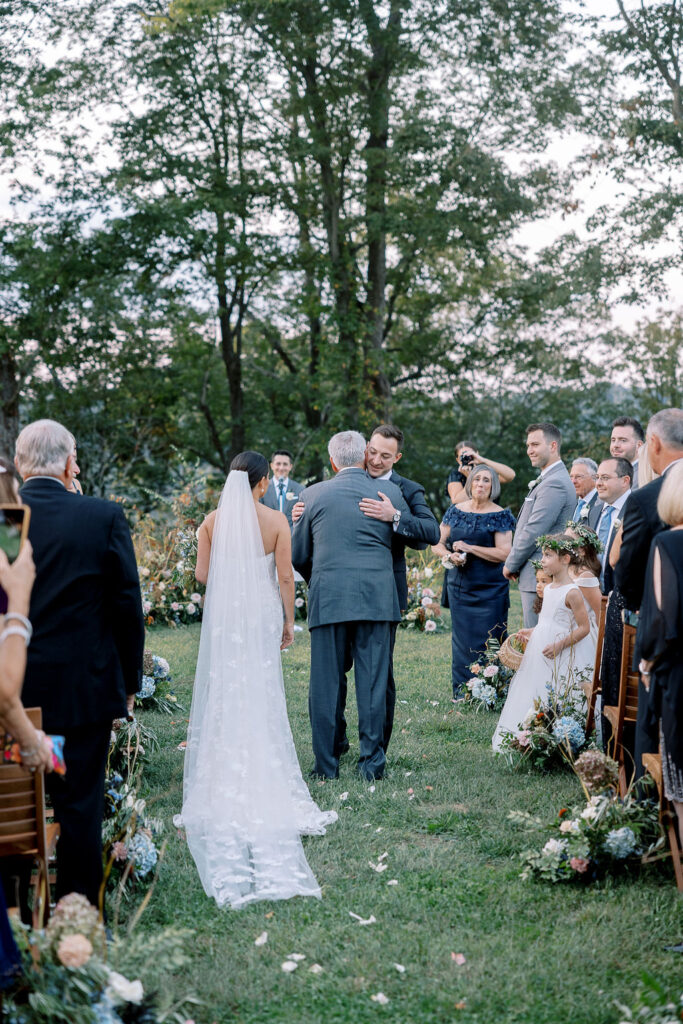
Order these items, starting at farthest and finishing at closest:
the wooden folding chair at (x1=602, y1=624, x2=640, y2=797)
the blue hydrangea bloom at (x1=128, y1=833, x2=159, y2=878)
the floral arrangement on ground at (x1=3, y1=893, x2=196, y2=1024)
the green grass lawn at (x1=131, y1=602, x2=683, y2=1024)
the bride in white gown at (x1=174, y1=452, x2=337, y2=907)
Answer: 1. the bride in white gown at (x1=174, y1=452, x2=337, y2=907)
2. the wooden folding chair at (x1=602, y1=624, x2=640, y2=797)
3. the blue hydrangea bloom at (x1=128, y1=833, x2=159, y2=878)
4. the green grass lawn at (x1=131, y1=602, x2=683, y2=1024)
5. the floral arrangement on ground at (x1=3, y1=893, x2=196, y2=1024)

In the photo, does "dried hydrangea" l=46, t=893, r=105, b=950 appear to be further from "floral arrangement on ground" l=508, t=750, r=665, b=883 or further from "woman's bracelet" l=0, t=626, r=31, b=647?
"floral arrangement on ground" l=508, t=750, r=665, b=883

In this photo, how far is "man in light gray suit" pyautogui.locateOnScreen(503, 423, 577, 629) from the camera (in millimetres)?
7273

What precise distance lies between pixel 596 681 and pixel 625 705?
93cm

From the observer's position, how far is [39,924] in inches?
117

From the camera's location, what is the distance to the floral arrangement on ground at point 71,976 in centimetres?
257

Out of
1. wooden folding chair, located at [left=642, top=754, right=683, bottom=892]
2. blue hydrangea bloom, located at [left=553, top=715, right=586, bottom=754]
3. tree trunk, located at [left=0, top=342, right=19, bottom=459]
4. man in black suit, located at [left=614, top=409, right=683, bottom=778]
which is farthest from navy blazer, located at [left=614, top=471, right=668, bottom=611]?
tree trunk, located at [left=0, top=342, right=19, bottom=459]

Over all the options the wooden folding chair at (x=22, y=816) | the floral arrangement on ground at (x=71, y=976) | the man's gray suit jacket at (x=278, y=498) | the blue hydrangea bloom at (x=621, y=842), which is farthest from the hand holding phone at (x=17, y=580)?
the man's gray suit jacket at (x=278, y=498)

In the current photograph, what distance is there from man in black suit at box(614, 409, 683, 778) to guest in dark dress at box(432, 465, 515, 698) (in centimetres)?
338

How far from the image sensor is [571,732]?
5727 mm

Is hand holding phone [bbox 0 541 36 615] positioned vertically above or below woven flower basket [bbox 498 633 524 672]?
above

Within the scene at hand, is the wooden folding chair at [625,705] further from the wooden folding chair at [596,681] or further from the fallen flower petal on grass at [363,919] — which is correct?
the fallen flower petal on grass at [363,919]

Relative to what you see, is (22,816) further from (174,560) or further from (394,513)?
(174,560)

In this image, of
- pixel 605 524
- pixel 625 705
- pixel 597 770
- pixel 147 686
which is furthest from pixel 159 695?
pixel 597 770

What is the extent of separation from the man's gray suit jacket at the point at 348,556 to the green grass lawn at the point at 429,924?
106 centimetres
